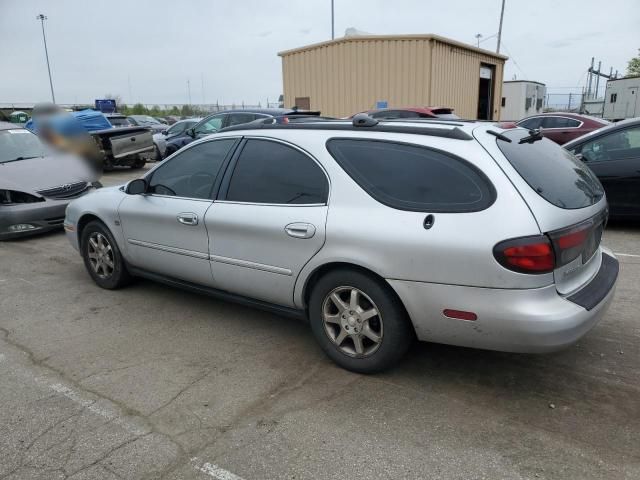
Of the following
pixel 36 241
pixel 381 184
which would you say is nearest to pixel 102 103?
pixel 36 241

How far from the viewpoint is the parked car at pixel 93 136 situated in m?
10.3

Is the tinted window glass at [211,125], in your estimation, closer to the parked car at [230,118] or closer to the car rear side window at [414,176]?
the parked car at [230,118]

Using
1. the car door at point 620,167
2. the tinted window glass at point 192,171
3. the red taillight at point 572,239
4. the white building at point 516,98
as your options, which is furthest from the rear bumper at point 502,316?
the white building at point 516,98

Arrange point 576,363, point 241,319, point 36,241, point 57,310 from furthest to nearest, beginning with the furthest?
point 36,241
point 57,310
point 241,319
point 576,363

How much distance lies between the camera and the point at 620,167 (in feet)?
21.8

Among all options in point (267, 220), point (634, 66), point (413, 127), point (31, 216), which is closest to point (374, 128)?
point (413, 127)

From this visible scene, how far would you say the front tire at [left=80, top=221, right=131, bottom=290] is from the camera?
16.2 ft

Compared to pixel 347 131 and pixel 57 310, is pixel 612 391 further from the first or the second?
pixel 57 310

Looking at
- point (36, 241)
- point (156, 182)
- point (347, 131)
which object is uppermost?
point (347, 131)

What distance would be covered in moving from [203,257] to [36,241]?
4.48m

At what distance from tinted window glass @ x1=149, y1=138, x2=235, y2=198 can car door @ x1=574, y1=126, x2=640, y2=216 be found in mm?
5097

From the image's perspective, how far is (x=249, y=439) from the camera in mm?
2766

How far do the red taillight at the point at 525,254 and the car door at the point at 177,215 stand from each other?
222cm

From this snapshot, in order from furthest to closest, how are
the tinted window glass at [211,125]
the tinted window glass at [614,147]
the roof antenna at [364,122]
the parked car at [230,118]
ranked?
the tinted window glass at [211,125] → the parked car at [230,118] → the tinted window glass at [614,147] → the roof antenna at [364,122]
